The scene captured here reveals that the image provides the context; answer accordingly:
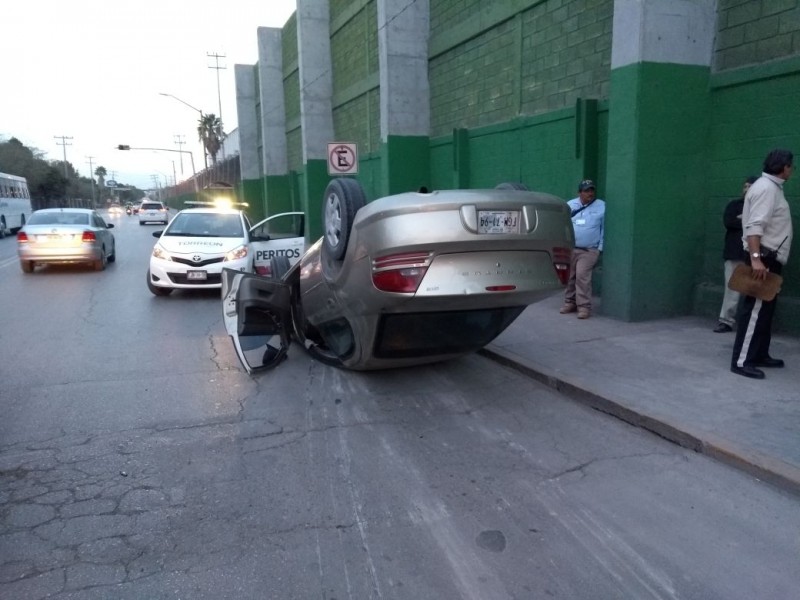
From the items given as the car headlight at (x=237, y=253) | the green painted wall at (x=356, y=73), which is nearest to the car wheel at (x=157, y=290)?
the car headlight at (x=237, y=253)

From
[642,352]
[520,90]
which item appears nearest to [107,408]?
[642,352]

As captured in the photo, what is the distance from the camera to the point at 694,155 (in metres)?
7.82

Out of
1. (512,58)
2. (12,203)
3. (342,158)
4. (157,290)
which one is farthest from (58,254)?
(12,203)

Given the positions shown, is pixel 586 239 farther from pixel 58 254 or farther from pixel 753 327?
pixel 58 254

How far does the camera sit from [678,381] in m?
5.52

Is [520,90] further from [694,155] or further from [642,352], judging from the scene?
[642,352]

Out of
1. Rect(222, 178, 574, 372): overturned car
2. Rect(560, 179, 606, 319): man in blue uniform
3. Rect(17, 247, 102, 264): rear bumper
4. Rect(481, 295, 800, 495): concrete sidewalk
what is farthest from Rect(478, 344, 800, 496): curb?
Rect(17, 247, 102, 264): rear bumper

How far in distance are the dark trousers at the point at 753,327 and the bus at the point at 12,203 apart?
34179mm

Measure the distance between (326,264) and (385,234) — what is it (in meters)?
1.20

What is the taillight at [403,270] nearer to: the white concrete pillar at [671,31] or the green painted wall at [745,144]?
the green painted wall at [745,144]

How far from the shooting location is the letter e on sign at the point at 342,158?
41.3 feet

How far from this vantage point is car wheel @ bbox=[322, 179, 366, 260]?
15.9 ft

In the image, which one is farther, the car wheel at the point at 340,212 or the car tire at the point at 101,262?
the car tire at the point at 101,262

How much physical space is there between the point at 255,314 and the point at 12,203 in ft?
109
